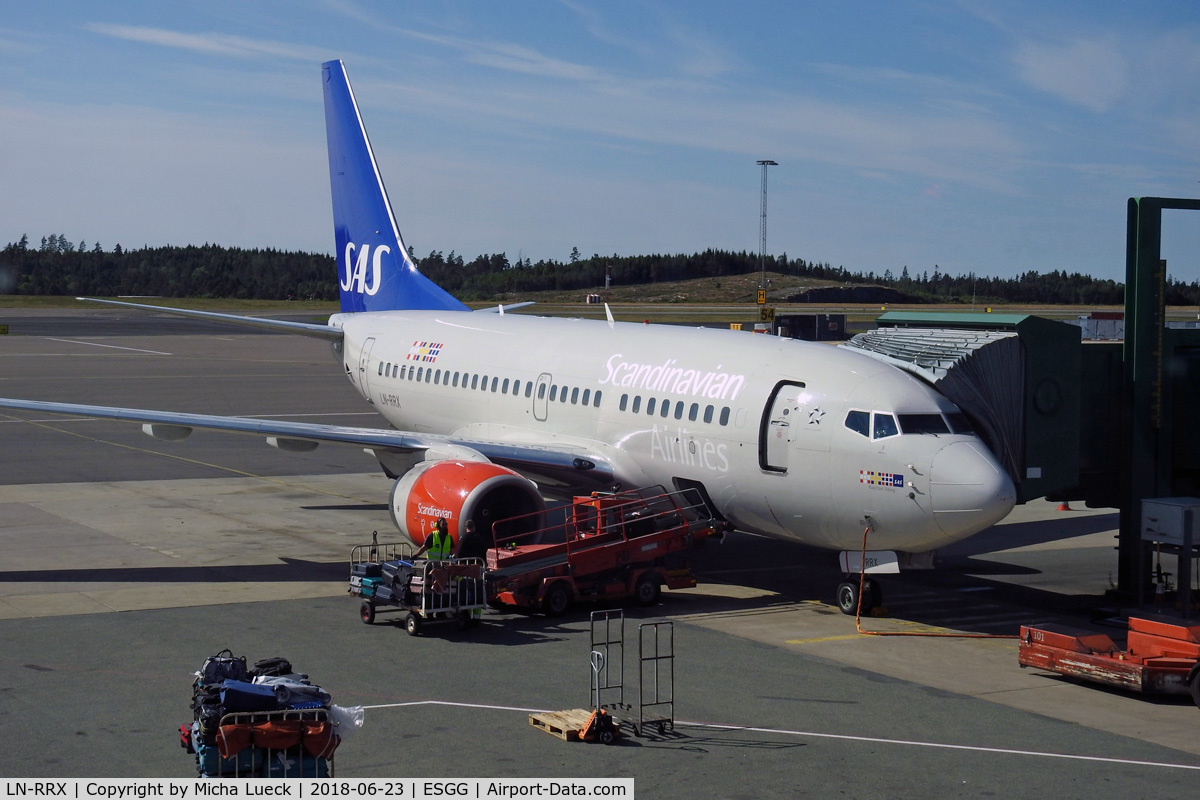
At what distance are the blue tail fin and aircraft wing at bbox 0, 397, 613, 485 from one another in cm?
955

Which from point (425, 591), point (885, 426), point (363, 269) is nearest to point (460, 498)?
point (425, 591)

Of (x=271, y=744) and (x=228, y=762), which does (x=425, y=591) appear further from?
(x=271, y=744)

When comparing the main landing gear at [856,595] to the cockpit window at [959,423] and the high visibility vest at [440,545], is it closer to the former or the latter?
the cockpit window at [959,423]

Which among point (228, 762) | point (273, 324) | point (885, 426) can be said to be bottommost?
point (228, 762)

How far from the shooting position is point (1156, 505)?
2153 cm

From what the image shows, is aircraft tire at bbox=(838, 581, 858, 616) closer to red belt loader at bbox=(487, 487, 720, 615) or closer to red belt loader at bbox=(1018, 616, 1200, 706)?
red belt loader at bbox=(487, 487, 720, 615)

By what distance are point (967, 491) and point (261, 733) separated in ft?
37.9

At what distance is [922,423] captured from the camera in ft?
65.4

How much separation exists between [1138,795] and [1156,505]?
9.53m

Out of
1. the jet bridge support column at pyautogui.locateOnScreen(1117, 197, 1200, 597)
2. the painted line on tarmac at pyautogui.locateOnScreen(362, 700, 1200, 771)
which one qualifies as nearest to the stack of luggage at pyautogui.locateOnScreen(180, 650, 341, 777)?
the painted line on tarmac at pyautogui.locateOnScreen(362, 700, 1200, 771)

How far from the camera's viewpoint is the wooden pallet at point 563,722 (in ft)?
47.5

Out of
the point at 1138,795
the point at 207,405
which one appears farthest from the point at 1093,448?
the point at 207,405

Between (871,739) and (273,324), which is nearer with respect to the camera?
(871,739)

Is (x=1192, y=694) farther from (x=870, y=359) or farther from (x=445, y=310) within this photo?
(x=445, y=310)
